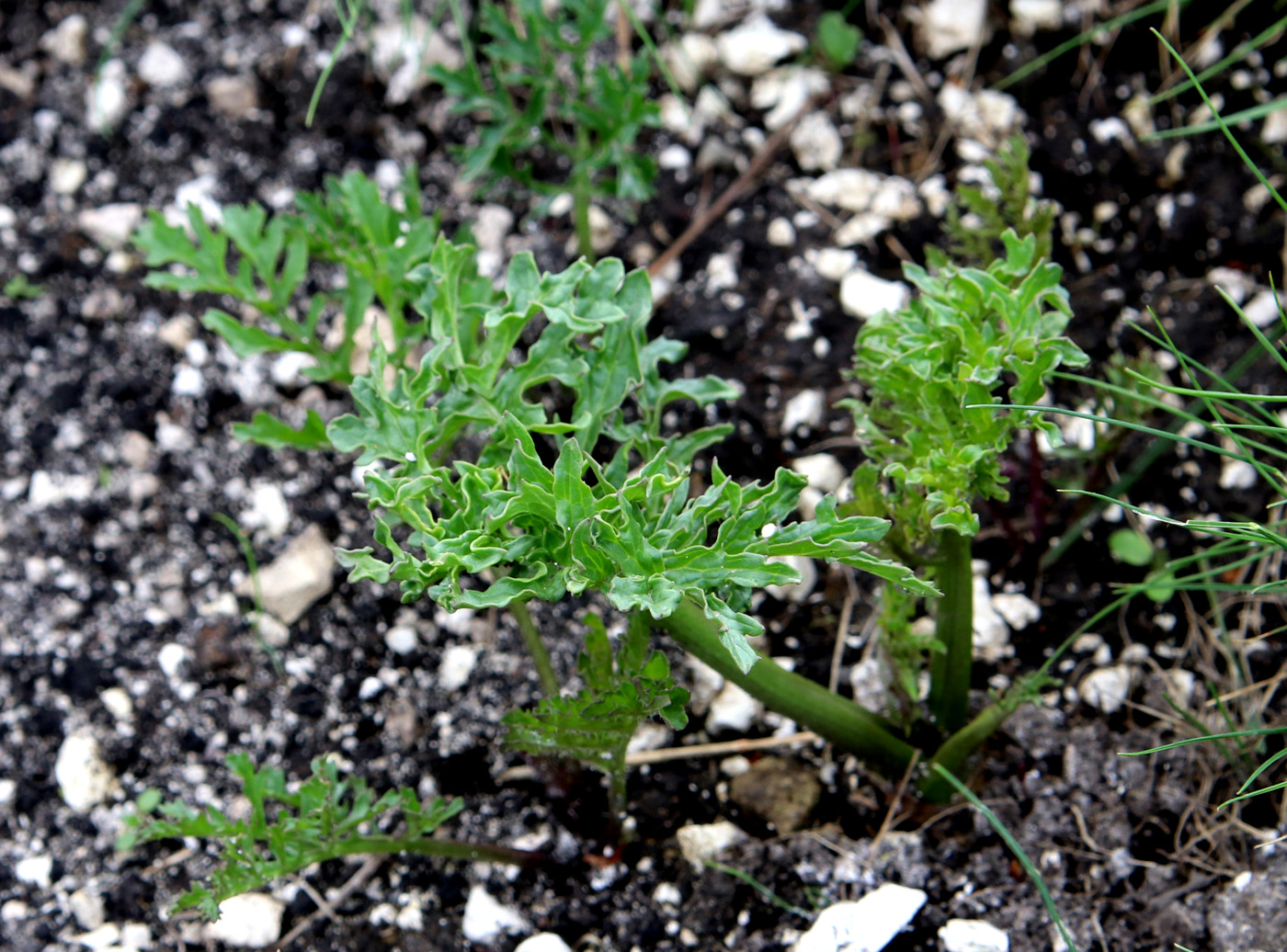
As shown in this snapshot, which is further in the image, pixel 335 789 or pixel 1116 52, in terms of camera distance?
pixel 1116 52

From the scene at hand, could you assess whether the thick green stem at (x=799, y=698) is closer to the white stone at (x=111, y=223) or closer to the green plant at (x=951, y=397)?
the green plant at (x=951, y=397)

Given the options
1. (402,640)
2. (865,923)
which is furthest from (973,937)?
(402,640)

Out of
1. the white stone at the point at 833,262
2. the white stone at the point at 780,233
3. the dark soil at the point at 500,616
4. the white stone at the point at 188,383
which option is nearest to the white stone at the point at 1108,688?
the dark soil at the point at 500,616

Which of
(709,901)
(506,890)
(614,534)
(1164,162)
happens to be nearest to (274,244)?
(614,534)

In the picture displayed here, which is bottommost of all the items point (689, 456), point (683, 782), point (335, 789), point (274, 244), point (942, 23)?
point (683, 782)

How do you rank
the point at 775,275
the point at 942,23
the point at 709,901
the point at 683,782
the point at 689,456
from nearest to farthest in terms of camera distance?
the point at 689,456 < the point at 709,901 < the point at 683,782 < the point at 775,275 < the point at 942,23

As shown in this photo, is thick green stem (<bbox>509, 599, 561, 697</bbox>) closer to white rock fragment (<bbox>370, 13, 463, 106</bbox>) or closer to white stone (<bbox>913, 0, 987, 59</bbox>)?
white rock fragment (<bbox>370, 13, 463, 106</bbox>)

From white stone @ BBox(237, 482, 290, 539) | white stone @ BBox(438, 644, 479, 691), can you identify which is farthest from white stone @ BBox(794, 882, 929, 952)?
white stone @ BBox(237, 482, 290, 539)

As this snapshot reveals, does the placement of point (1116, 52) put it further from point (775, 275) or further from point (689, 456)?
point (689, 456)
